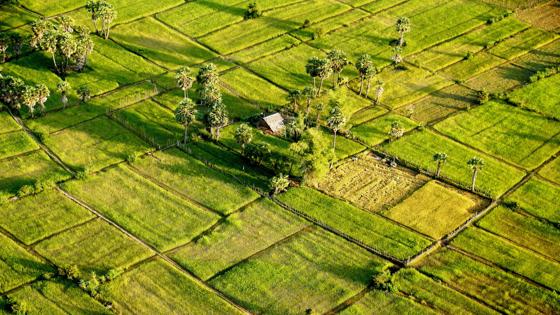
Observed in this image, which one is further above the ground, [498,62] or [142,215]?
[498,62]

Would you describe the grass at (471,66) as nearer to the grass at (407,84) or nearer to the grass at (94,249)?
the grass at (407,84)

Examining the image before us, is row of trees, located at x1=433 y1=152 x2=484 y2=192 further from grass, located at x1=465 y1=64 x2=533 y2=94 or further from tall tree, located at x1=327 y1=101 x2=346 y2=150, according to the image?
grass, located at x1=465 y1=64 x2=533 y2=94

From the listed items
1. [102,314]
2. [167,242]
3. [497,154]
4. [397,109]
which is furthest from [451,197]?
[102,314]

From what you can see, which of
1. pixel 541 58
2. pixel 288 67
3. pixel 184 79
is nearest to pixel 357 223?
pixel 184 79

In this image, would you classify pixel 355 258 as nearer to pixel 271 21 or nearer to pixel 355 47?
pixel 355 47

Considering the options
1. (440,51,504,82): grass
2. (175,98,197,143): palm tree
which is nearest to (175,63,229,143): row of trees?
(175,98,197,143): palm tree
